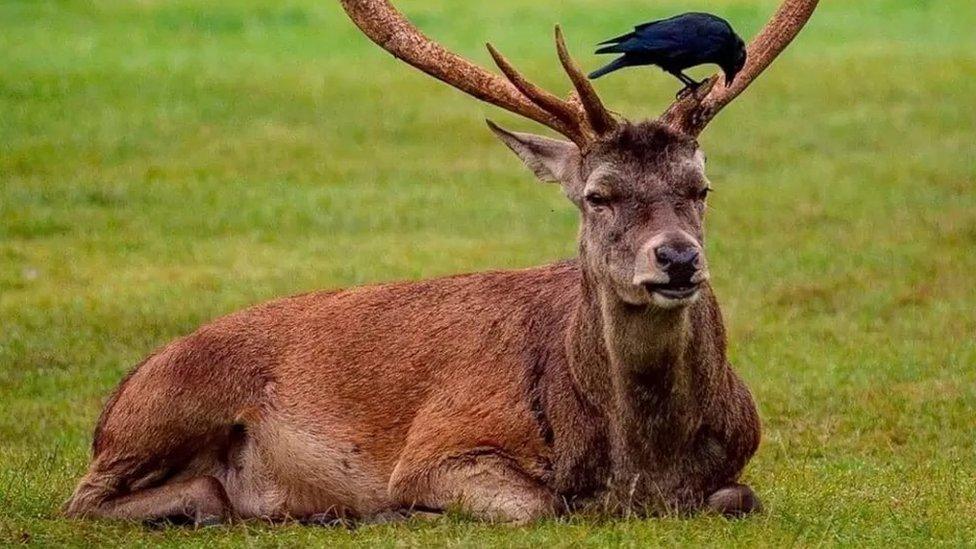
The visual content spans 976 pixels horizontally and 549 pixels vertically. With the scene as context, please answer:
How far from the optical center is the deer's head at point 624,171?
28.3 feet

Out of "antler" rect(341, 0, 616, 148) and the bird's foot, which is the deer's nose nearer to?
"antler" rect(341, 0, 616, 148)

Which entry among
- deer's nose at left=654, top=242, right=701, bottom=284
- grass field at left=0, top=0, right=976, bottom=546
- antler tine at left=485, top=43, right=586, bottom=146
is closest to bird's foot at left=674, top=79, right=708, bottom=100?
antler tine at left=485, top=43, right=586, bottom=146

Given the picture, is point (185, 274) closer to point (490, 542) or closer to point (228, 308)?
point (228, 308)

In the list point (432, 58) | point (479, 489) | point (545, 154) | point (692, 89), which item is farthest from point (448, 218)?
point (479, 489)

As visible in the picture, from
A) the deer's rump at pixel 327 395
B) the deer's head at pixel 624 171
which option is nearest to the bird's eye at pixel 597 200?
the deer's head at pixel 624 171

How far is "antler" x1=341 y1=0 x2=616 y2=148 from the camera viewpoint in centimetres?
918

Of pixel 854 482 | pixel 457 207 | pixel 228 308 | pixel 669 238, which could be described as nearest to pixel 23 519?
pixel 669 238

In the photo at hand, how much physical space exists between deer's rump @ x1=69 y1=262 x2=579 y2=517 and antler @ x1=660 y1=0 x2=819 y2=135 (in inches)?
44.9

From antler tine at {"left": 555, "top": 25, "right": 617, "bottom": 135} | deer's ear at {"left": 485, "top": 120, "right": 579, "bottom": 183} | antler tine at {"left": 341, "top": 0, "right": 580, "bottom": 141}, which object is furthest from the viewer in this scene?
antler tine at {"left": 341, "top": 0, "right": 580, "bottom": 141}

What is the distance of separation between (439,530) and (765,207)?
13507 mm

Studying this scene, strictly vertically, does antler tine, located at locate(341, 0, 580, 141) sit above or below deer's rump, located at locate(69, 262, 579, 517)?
above

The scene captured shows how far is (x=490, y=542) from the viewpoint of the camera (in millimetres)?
8602

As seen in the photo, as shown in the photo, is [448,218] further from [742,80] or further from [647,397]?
[647,397]

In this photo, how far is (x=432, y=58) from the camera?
9.98 metres
